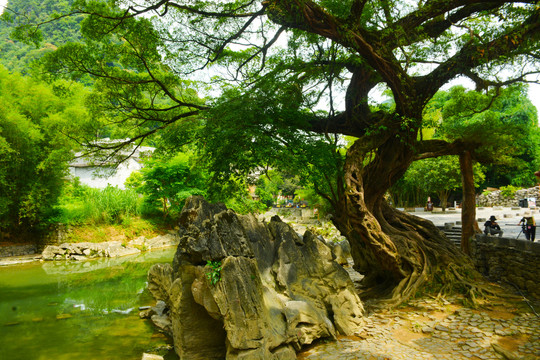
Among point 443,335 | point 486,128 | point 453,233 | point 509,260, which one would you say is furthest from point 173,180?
point 443,335

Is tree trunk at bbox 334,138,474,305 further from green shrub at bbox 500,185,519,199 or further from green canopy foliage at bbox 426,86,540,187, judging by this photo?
green shrub at bbox 500,185,519,199

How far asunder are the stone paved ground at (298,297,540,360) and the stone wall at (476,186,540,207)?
905 inches

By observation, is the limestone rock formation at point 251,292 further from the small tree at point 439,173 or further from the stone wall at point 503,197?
the stone wall at point 503,197

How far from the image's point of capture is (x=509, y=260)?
28.7 feet

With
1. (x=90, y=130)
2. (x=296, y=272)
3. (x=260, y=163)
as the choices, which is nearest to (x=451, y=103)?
(x=260, y=163)

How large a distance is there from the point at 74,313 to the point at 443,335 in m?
9.35

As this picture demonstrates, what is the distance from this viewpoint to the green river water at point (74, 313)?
24.1ft

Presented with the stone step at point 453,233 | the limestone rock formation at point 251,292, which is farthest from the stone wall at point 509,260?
the limestone rock formation at point 251,292

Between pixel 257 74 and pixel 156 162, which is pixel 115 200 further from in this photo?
pixel 257 74

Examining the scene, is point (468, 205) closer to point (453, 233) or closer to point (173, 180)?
point (453, 233)

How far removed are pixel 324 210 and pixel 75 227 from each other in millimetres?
16423

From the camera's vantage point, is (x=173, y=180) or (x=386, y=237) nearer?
(x=386, y=237)

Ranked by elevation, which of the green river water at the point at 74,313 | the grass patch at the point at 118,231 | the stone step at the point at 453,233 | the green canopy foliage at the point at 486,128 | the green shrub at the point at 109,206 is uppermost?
the green canopy foliage at the point at 486,128

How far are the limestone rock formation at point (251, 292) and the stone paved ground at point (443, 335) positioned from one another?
42 centimetres
